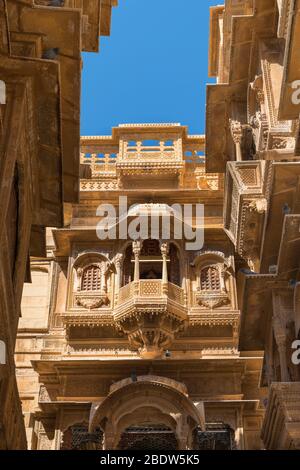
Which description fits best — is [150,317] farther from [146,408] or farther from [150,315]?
[146,408]

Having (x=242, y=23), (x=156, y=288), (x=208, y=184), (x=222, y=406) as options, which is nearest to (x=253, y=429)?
(x=222, y=406)

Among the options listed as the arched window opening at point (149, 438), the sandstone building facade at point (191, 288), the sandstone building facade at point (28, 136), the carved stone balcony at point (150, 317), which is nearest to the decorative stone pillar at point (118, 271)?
the sandstone building facade at point (191, 288)

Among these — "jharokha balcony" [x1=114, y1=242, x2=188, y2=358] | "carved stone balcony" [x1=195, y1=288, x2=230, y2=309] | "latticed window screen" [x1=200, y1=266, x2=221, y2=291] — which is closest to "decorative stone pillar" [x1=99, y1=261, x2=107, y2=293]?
"jharokha balcony" [x1=114, y1=242, x2=188, y2=358]

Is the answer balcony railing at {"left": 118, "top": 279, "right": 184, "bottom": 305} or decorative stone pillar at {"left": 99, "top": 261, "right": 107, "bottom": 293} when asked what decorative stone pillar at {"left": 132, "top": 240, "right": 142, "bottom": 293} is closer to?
balcony railing at {"left": 118, "top": 279, "right": 184, "bottom": 305}

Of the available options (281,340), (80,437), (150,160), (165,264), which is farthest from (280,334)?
(150,160)

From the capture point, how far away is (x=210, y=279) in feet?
66.8

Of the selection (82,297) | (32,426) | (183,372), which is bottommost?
(32,426)

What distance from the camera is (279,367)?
37.7 ft

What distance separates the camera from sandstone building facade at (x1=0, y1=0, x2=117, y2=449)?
822cm

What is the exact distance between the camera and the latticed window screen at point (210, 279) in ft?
66.1

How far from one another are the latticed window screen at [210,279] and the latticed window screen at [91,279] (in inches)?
122

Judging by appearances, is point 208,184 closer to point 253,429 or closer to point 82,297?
point 82,297

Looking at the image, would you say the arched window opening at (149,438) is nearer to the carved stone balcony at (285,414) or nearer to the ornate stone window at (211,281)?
the ornate stone window at (211,281)

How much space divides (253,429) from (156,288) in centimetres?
454
